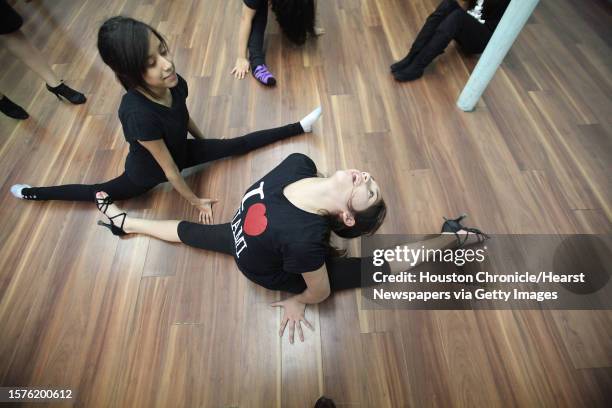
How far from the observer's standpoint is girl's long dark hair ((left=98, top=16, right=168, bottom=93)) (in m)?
0.88

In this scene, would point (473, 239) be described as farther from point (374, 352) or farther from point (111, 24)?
point (111, 24)

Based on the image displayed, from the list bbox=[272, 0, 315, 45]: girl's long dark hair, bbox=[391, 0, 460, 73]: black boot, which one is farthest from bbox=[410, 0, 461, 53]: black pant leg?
bbox=[272, 0, 315, 45]: girl's long dark hair

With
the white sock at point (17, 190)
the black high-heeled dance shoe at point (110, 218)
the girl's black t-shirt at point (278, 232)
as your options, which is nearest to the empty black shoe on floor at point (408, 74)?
the girl's black t-shirt at point (278, 232)

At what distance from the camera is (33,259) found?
4.50ft

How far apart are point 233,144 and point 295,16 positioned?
3.32 feet

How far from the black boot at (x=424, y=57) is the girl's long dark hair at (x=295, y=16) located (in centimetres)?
68

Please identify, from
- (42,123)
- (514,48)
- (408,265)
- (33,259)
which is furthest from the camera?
(514,48)

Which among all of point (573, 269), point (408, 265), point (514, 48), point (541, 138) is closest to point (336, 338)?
point (408, 265)

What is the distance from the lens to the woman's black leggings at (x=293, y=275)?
118 cm

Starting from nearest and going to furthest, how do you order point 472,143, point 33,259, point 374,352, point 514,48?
1. point 374,352
2. point 33,259
3. point 472,143
4. point 514,48

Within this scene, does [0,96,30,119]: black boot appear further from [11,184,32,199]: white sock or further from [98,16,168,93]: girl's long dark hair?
[98,16,168,93]: girl's long dark hair

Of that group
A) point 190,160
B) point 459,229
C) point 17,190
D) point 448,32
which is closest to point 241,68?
point 190,160

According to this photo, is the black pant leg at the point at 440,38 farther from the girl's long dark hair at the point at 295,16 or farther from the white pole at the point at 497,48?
the girl's long dark hair at the point at 295,16

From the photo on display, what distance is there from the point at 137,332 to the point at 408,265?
115 cm
